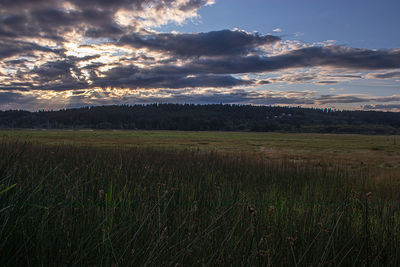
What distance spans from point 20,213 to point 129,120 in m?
193

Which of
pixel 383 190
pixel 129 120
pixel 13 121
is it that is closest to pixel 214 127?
pixel 129 120

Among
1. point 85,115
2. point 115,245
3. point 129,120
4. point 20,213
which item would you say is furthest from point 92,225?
point 85,115

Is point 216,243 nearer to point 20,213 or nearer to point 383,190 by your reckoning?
point 20,213

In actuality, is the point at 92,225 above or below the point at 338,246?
above

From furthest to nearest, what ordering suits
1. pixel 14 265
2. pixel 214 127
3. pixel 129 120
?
pixel 129 120
pixel 214 127
pixel 14 265

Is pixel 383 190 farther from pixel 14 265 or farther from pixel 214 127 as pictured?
pixel 214 127

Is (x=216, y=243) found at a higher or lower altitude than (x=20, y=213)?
lower

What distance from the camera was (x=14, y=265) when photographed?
2.66 metres

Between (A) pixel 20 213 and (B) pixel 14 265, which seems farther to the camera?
(A) pixel 20 213

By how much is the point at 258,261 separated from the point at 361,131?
17074cm

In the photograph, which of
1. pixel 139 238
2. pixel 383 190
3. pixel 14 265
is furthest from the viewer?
pixel 383 190

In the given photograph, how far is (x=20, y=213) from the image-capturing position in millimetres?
2896

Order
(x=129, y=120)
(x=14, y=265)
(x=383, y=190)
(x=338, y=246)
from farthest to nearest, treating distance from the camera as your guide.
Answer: (x=129, y=120) < (x=383, y=190) < (x=338, y=246) < (x=14, y=265)

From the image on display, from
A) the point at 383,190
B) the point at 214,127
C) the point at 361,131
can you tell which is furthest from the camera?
the point at 214,127
